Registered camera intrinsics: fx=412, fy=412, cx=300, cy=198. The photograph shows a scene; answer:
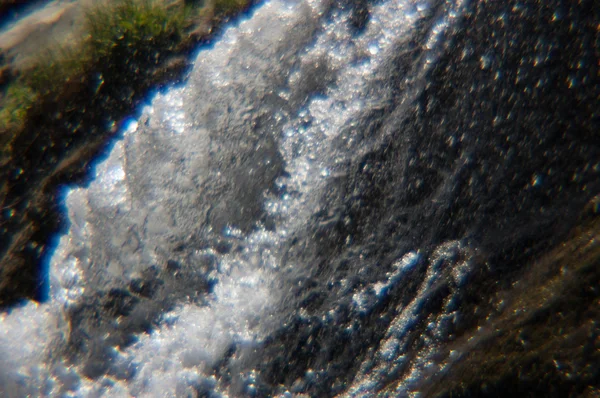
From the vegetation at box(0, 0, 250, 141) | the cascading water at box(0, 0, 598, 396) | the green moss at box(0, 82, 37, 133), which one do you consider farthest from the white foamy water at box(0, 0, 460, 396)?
the green moss at box(0, 82, 37, 133)

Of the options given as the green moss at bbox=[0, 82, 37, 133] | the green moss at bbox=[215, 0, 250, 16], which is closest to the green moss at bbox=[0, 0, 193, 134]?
the green moss at bbox=[0, 82, 37, 133]

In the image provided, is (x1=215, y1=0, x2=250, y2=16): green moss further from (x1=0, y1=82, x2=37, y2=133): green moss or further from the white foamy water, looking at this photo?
(x1=0, y1=82, x2=37, y2=133): green moss

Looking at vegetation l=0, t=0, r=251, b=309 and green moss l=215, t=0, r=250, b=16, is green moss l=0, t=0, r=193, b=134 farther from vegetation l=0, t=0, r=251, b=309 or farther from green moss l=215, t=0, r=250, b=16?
green moss l=215, t=0, r=250, b=16

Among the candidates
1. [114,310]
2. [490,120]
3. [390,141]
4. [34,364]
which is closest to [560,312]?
[490,120]

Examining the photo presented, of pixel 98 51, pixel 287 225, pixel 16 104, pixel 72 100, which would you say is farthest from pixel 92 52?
pixel 287 225

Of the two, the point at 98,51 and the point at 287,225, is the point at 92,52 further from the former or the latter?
the point at 287,225

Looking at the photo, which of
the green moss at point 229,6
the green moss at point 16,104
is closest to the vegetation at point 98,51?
the green moss at point 16,104

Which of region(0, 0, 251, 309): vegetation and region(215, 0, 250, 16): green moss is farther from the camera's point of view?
region(215, 0, 250, 16): green moss

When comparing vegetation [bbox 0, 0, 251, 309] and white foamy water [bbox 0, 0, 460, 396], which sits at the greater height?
vegetation [bbox 0, 0, 251, 309]

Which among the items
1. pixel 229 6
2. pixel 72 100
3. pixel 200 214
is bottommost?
pixel 200 214
